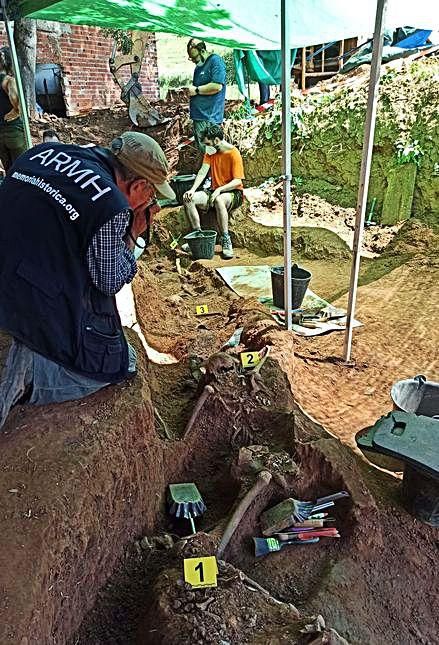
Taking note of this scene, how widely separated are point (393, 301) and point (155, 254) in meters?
3.27

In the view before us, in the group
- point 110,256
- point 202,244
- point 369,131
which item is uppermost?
point 369,131

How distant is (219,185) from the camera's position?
686 cm

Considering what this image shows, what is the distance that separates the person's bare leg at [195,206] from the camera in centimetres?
680

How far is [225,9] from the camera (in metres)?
4.62

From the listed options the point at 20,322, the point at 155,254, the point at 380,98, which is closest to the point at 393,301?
the point at 155,254

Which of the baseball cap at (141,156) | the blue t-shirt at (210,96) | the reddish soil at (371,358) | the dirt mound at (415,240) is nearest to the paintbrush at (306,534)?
the reddish soil at (371,358)

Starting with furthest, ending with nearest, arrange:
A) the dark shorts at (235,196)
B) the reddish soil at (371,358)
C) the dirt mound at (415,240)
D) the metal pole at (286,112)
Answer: the dark shorts at (235,196), the dirt mound at (415,240), the reddish soil at (371,358), the metal pole at (286,112)

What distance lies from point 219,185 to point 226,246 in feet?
2.79

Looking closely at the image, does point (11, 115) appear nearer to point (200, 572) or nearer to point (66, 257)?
point (66, 257)

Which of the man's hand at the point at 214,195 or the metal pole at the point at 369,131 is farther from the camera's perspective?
the man's hand at the point at 214,195

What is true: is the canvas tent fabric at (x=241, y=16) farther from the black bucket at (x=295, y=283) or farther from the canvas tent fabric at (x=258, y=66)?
the canvas tent fabric at (x=258, y=66)

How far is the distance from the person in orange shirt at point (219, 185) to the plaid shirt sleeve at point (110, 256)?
4.88 m

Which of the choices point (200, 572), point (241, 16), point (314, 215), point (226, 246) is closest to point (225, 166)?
point (226, 246)

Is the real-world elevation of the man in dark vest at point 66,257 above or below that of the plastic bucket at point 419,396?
above
